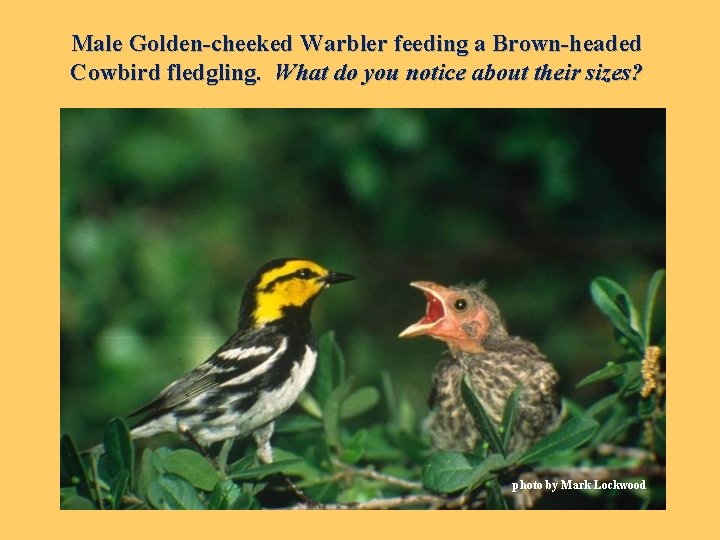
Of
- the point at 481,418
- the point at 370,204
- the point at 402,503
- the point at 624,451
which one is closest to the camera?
the point at 481,418

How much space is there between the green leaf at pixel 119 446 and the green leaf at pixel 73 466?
80mm

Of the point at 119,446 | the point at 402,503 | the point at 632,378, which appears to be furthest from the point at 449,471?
the point at 119,446

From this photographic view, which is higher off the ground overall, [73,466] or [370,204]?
[370,204]

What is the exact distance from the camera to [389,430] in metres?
3.03

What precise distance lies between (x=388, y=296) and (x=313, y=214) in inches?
46.6

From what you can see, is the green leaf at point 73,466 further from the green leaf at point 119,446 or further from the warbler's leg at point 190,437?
the warbler's leg at point 190,437

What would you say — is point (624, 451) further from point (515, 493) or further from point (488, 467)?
point (488, 467)

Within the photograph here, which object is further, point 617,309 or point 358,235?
point 358,235

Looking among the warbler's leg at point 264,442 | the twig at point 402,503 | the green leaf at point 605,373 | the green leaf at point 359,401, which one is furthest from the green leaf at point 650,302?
the warbler's leg at point 264,442

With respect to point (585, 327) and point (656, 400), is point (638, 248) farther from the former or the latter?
point (656, 400)

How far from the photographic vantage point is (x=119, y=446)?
240cm

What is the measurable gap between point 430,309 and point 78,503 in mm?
926
